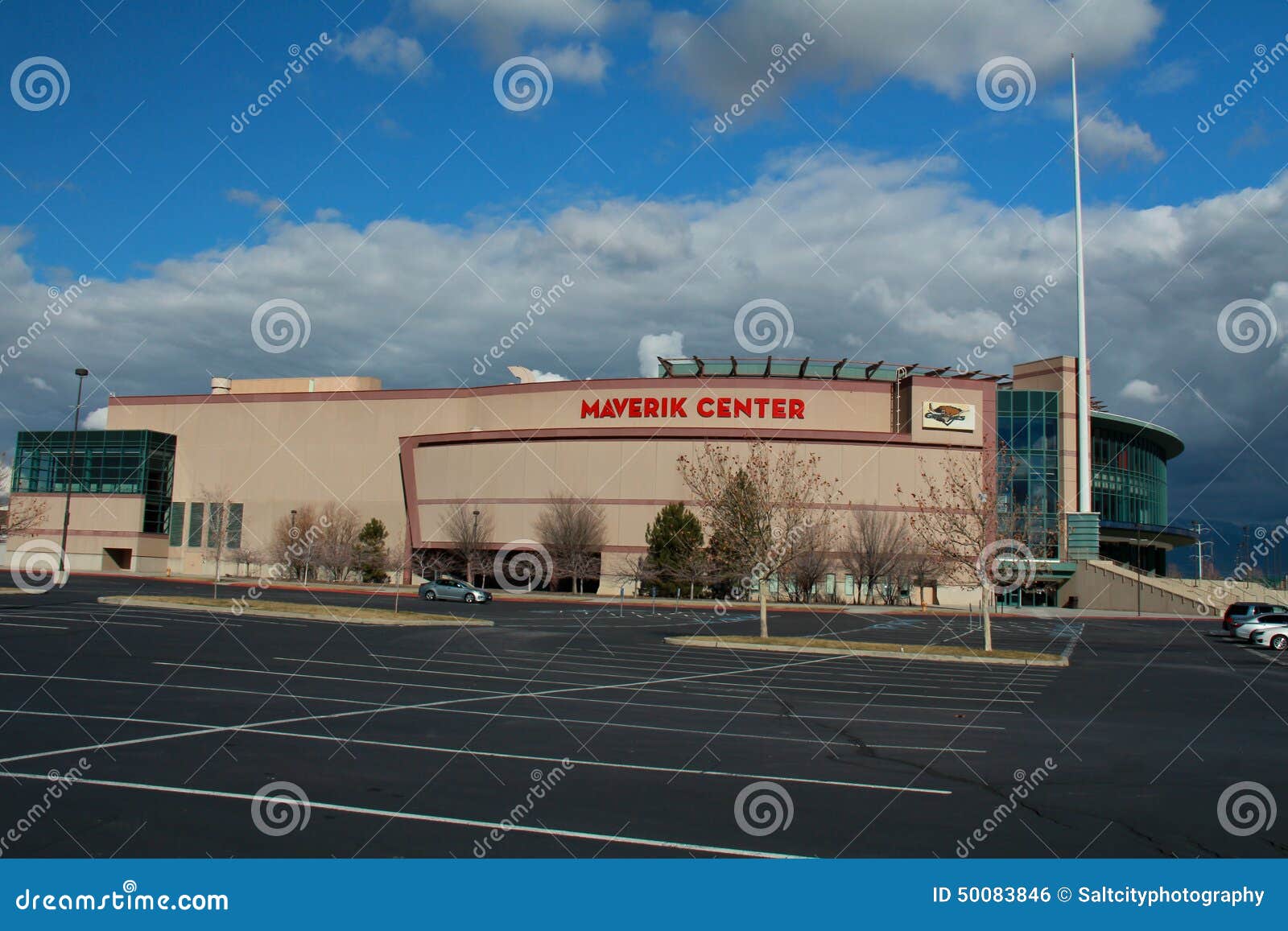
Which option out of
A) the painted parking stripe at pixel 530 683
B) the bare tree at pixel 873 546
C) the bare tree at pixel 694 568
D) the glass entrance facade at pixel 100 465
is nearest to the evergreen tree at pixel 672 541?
the bare tree at pixel 694 568

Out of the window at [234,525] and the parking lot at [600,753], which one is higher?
the window at [234,525]

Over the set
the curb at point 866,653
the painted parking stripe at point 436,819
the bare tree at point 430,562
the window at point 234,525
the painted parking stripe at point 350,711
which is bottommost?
the painted parking stripe at point 436,819

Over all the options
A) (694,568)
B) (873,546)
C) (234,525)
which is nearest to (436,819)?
(694,568)

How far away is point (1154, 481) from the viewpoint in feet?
312

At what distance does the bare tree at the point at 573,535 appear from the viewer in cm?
6506

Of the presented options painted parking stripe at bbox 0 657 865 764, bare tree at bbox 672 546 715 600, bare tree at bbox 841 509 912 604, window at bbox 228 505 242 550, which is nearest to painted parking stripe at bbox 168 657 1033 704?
painted parking stripe at bbox 0 657 865 764

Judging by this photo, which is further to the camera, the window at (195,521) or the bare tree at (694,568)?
the window at (195,521)

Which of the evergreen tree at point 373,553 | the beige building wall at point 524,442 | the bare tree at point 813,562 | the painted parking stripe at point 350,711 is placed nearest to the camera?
the painted parking stripe at point 350,711

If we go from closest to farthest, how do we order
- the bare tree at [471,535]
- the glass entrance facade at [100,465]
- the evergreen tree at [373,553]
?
the bare tree at [471,535], the evergreen tree at [373,553], the glass entrance facade at [100,465]

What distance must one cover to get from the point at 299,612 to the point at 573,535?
1274 inches

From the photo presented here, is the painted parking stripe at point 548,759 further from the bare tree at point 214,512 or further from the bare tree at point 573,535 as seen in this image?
the bare tree at point 214,512

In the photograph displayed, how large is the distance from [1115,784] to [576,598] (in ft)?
155

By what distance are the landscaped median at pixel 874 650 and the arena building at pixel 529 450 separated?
36.0 metres

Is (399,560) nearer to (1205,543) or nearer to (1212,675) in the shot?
(1212,675)
